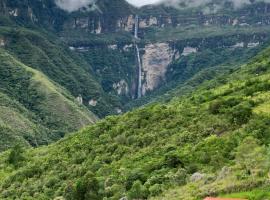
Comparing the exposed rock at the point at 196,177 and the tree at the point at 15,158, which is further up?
the exposed rock at the point at 196,177

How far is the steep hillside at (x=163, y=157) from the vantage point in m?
59.7

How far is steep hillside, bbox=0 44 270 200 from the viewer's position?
5966cm

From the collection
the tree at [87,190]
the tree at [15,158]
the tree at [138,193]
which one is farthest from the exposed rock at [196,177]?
the tree at [15,158]

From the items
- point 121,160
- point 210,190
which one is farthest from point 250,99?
point 210,190

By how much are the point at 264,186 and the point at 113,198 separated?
22639 mm

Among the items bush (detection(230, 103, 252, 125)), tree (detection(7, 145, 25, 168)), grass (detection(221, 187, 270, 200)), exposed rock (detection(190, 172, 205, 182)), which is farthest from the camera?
tree (detection(7, 145, 25, 168))

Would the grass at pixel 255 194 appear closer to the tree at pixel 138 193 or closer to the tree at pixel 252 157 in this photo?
the tree at pixel 252 157

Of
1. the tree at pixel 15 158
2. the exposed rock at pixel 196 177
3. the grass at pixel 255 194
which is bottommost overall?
the tree at pixel 15 158

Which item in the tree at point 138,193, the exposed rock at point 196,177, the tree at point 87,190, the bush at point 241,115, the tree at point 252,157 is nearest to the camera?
the tree at point 252,157

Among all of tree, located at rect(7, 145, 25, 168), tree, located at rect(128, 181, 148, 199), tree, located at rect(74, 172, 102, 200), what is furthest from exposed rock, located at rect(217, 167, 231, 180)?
tree, located at rect(7, 145, 25, 168)

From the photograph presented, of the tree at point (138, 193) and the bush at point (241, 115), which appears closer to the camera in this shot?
the tree at point (138, 193)

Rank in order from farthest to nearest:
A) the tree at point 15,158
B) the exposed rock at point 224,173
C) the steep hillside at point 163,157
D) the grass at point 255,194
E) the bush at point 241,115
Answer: the tree at point 15,158 → the bush at point 241,115 → the steep hillside at point 163,157 → the exposed rock at point 224,173 → the grass at point 255,194

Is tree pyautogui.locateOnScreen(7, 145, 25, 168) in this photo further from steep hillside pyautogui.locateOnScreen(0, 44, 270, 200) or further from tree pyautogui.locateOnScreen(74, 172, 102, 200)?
tree pyautogui.locateOnScreen(74, 172, 102, 200)

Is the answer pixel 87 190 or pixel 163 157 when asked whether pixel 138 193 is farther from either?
pixel 163 157
